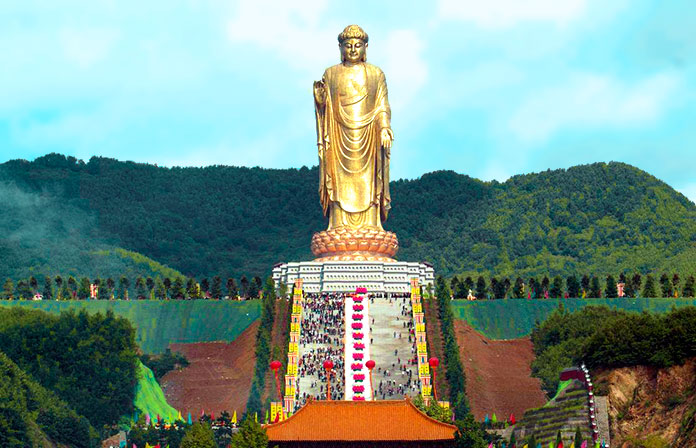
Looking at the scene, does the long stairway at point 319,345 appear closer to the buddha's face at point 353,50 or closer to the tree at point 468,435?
the tree at point 468,435

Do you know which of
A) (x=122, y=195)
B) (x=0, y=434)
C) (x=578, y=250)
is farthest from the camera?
(x=122, y=195)

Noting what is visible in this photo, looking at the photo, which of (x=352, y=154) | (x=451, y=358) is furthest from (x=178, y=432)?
(x=352, y=154)

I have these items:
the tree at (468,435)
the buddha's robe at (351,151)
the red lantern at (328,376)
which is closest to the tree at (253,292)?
the buddha's robe at (351,151)

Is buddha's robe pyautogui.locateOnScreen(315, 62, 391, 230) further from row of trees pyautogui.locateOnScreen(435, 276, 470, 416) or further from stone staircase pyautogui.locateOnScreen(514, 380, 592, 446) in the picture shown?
stone staircase pyautogui.locateOnScreen(514, 380, 592, 446)

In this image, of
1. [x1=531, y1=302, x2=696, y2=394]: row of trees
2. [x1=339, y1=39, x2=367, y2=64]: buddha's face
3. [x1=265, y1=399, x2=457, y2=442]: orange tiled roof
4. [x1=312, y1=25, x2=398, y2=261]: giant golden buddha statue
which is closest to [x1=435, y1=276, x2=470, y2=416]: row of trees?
[x1=531, y1=302, x2=696, y2=394]: row of trees

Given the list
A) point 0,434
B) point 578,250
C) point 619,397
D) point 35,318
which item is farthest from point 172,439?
point 578,250

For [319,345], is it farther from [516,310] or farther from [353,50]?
[353,50]

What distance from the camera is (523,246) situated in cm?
9119

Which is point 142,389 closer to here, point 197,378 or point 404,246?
point 197,378

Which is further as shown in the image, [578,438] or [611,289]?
[611,289]

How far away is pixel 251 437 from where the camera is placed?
42.2m

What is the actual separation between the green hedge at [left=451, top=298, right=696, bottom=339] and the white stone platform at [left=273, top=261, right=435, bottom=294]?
2476mm

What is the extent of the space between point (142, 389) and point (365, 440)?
12.3 metres

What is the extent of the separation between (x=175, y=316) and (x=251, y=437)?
19297mm
